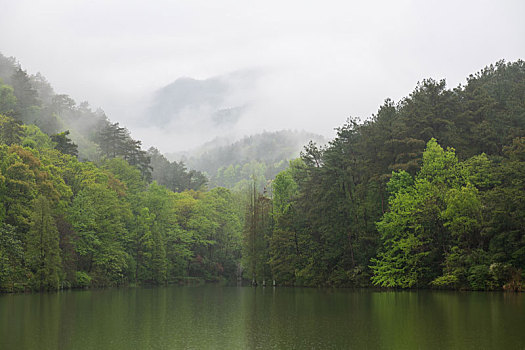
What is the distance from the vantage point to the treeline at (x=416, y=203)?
1599 inches

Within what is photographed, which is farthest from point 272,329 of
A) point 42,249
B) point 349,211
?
point 349,211

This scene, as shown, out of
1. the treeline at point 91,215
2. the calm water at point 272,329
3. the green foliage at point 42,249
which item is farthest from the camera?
the treeline at point 91,215

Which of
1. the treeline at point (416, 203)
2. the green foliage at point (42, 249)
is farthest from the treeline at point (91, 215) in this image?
the treeline at point (416, 203)

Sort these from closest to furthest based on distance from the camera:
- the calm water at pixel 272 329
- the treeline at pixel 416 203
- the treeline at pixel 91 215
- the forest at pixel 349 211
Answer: the calm water at pixel 272 329
the treeline at pixel 416 203
the forest at pixel 349 211
the treeline at pixel 91 215

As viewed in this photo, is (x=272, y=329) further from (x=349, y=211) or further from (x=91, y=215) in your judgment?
(x=91, y=215)

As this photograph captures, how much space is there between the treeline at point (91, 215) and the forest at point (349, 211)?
0.19 meters

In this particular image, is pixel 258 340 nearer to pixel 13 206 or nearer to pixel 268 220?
pixel 13 206

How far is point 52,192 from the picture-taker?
5103 cm

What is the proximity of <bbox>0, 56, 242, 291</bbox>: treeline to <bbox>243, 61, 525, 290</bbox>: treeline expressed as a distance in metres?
15.0

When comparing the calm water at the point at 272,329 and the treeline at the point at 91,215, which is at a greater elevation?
the treeline at the point at 91,215

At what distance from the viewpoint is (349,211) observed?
2152 inches

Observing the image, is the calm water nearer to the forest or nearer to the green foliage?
the forest

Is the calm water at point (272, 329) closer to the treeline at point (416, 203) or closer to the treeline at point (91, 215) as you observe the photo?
the treeline at point (416, 203)

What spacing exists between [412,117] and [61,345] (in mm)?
46957
